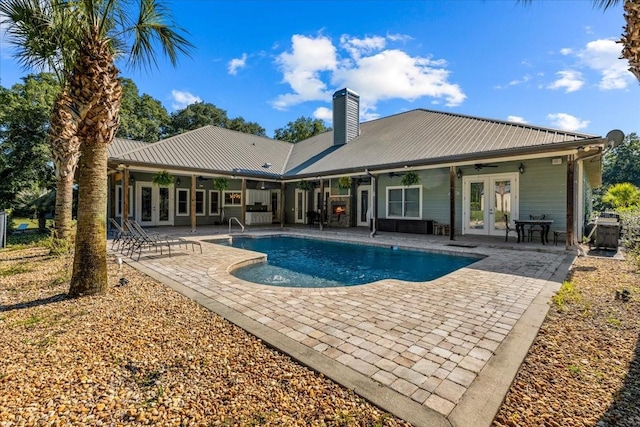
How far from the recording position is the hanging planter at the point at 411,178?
12.1 m

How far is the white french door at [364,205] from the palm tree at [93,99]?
477 inches

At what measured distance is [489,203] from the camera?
11.1 meters

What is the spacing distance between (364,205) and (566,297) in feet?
38.5

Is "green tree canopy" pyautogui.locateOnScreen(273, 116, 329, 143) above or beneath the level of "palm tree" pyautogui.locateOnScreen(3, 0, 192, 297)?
above

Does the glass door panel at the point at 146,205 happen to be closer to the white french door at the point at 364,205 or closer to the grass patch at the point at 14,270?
the grass patch at the point at 14,270

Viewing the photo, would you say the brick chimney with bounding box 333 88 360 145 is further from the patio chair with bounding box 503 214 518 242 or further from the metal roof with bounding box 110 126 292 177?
the patio chair with bounding box 503 214 518 242

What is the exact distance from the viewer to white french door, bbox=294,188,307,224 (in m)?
18.4

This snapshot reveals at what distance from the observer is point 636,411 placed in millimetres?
2053

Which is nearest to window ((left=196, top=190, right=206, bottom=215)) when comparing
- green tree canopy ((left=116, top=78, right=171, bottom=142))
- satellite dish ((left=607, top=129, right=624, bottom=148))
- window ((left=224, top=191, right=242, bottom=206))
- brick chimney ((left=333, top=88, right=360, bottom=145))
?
window ((left=224, top=191, right=242, bottom=206))

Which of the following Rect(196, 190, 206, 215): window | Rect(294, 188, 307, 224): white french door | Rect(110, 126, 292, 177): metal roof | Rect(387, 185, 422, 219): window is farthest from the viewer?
Rect(294, 188, 307, 224): white french door

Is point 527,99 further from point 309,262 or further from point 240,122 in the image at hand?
point 240,122

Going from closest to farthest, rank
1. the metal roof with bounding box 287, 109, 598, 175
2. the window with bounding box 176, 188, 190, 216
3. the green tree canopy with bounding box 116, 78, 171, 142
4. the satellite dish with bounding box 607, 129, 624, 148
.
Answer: the satellite dish with bounding box 607, 129, 624, 148 < the metal roof with bounding box 287, 109, 598, 175 < the window with bounding box 176, 188, 190, 216 < the green tree canopy with bounding box 116, 78, 171, 142

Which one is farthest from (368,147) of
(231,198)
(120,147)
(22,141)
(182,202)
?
(22,141)

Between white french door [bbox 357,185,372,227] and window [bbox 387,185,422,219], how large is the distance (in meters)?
1.68
